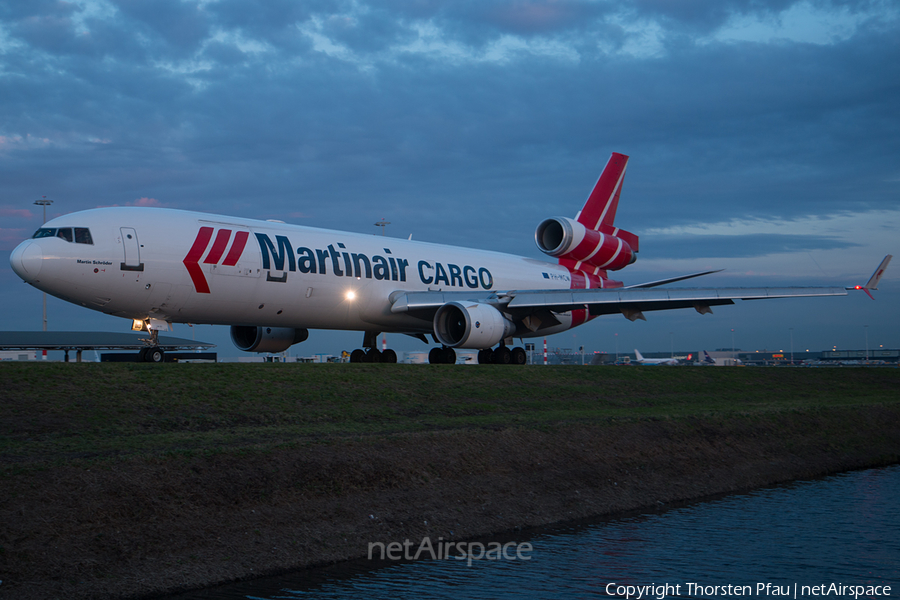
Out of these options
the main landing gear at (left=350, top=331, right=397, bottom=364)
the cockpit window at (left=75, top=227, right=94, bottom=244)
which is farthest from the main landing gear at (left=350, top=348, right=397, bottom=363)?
the cockpit window at (left=75, top=227, right=94, bottom=244)

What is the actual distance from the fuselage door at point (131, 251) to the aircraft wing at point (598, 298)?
9.37 meters

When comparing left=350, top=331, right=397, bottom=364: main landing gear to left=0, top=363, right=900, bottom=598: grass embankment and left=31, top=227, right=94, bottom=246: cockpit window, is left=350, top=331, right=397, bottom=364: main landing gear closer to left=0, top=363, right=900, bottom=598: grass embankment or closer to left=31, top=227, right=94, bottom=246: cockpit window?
left=0, top=363, right=900, bottom=598: grass embankment

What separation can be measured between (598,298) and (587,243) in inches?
340

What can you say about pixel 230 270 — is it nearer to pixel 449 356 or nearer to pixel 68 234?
pixel 68 234

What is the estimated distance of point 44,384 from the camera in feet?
48.3

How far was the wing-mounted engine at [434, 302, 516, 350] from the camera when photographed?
25.2m

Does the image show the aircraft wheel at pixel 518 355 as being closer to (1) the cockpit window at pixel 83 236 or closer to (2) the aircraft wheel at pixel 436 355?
(2) the aircraft wheel at pixel 436 355

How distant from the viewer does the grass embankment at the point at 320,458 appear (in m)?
9.22

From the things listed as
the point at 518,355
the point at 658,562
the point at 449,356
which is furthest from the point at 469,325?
the point at 658,562

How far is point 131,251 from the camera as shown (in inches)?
770

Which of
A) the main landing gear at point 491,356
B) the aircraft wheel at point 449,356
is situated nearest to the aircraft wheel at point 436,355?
the main landing gear at point 491,356

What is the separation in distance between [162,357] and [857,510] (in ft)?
54.6

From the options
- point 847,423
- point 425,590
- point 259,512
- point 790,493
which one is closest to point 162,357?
point 259,512

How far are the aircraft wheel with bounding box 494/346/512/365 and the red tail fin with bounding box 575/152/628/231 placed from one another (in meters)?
9.10
